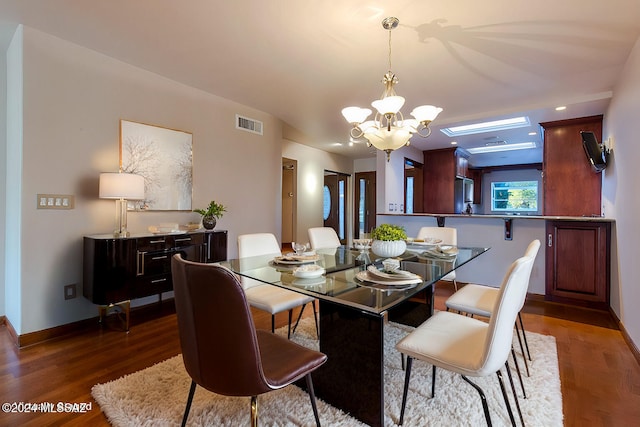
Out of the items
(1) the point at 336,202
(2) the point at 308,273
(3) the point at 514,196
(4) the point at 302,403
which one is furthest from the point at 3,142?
(3) the point at 514,196

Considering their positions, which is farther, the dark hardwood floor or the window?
the window

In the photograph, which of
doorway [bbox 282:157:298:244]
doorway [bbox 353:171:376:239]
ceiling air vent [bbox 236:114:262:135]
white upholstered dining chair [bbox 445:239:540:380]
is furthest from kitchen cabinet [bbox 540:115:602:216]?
doorway [bbox 282:157:298:244]

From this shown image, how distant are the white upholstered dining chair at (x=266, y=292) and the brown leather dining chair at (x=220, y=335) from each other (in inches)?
24.8

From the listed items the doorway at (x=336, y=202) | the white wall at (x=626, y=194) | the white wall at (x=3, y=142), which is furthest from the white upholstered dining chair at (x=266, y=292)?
the doorway at (x=336, y=202)

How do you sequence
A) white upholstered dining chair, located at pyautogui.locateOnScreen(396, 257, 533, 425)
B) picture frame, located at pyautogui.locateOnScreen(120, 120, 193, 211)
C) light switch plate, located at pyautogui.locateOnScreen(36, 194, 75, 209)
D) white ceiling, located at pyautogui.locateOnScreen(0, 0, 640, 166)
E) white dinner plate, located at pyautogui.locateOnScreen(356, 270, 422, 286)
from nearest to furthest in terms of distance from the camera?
white upholstered dining chair, located at pyautogui.locateOnScreen(396, 257, 533, 425)
white dinner plate, located at pyautogui.locateOnScreen(356, 270, 422, 286)
white ceiling, located at pyautogui.locateOnScreen(0, 0, 640, 166)
light switch plate, located at pyautogui.locateOnScreen(36, 194, 75, 209)
picture frame, located at pyautogui.locateOnScreen(120, 120, 193, 211)

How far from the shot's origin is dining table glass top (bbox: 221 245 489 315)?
4.48ft

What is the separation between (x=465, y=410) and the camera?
158cm

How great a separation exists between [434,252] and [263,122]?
2.98 m

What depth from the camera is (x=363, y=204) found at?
864 cm

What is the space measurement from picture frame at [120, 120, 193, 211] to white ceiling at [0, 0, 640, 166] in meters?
0.62

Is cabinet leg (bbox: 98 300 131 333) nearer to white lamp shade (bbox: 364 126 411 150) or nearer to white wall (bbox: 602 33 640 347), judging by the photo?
white lamp shade (bbox: 364 126 411 150)

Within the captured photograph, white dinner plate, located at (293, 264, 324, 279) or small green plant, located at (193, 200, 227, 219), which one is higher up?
small green plant, located at (193, 200, 227, 219)

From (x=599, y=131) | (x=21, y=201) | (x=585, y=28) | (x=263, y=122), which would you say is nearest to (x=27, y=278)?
(x=21, y=201)

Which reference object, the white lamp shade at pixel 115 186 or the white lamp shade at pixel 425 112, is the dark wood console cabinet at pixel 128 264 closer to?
the white lamp shade at pixel 115 186
